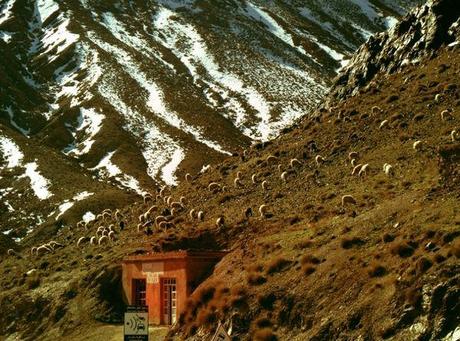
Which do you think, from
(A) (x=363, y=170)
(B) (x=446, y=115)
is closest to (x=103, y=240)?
(A) (x=363, y=170)

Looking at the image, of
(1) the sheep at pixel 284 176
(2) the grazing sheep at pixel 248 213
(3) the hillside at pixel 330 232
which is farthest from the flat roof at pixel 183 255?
(1) the sheep at pixel 284 176

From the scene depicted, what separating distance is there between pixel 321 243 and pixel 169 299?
26.6ft

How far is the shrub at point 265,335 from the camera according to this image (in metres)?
20.5

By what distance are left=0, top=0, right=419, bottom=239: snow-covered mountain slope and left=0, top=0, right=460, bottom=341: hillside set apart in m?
42.1

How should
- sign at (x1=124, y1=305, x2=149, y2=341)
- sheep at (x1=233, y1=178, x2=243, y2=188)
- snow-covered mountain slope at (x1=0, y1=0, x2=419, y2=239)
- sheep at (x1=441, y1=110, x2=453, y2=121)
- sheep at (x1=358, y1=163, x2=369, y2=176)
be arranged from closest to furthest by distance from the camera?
sign at (x1=124, y1=305, x2=149, y2=341)
sheep at (x1=358, y1=163, x2=369, y2=176)
sheep at (x1=441, y1=110, x2=453, y2=121)
sheep at (x1=233, y1=178, x2=243, y2=188)
snow-covered mountain slope at (x1=0, y1=0, x2=419, y2=239)

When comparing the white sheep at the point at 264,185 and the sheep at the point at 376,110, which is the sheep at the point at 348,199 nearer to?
the white sheep at the point at 264,185

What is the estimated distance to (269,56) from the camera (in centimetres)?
15850

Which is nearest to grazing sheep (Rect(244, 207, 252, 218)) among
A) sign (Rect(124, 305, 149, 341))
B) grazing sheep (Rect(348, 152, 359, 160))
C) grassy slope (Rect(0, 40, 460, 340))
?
grassy slope (Rect(0, 40, 460, 340))

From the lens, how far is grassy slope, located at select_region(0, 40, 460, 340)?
1869 cm

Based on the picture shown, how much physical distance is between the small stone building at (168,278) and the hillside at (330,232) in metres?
0.95

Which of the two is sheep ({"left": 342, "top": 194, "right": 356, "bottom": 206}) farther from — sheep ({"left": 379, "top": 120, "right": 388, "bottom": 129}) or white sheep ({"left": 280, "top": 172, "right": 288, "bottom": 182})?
sheep ({"left": 379, "top": 120, "right": 388, "bottom": 129})

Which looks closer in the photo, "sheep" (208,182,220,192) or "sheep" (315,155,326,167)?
"sheep" (315,155,326,167)

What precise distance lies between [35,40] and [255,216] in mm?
143020

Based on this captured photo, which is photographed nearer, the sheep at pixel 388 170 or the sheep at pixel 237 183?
the sheep at pixel 388 170
